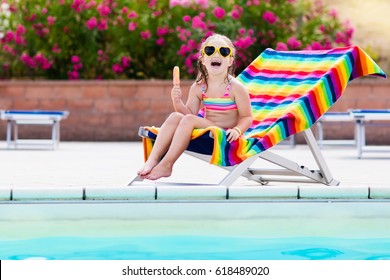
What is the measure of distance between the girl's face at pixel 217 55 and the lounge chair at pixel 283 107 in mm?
507

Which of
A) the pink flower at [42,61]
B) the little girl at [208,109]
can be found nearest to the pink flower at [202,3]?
the pink flower at [42,61]

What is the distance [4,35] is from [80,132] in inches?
86.1

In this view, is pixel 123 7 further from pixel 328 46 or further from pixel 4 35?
pixel 328 46

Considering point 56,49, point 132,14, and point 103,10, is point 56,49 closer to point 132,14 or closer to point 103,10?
point 103,10

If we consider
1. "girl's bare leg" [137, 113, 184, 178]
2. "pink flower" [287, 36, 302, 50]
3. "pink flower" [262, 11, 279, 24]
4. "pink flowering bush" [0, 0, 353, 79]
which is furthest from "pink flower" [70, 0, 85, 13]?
"girl's bare leg" [137, 113, 184, 178]

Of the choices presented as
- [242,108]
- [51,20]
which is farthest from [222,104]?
[51,20]

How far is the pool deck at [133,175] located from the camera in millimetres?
5762

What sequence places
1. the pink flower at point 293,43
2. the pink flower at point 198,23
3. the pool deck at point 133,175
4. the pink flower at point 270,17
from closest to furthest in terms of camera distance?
the pool deck at point 133,175 → the pink flower at point 198,23 → the pink flower at point 293,43 → the pink flower at point 270,17

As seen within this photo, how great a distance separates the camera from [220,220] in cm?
573

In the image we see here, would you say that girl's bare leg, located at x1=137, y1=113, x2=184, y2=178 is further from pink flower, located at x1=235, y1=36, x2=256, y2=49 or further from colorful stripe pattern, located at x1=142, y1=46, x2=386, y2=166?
pink flower, located at x1=235, y1=36, x2=256, y2=49

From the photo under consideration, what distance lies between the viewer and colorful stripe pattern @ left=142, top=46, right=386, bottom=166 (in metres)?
6.40

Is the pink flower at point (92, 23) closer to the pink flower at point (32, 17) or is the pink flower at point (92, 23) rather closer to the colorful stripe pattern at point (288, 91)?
the pink flower at point (32, 17)
